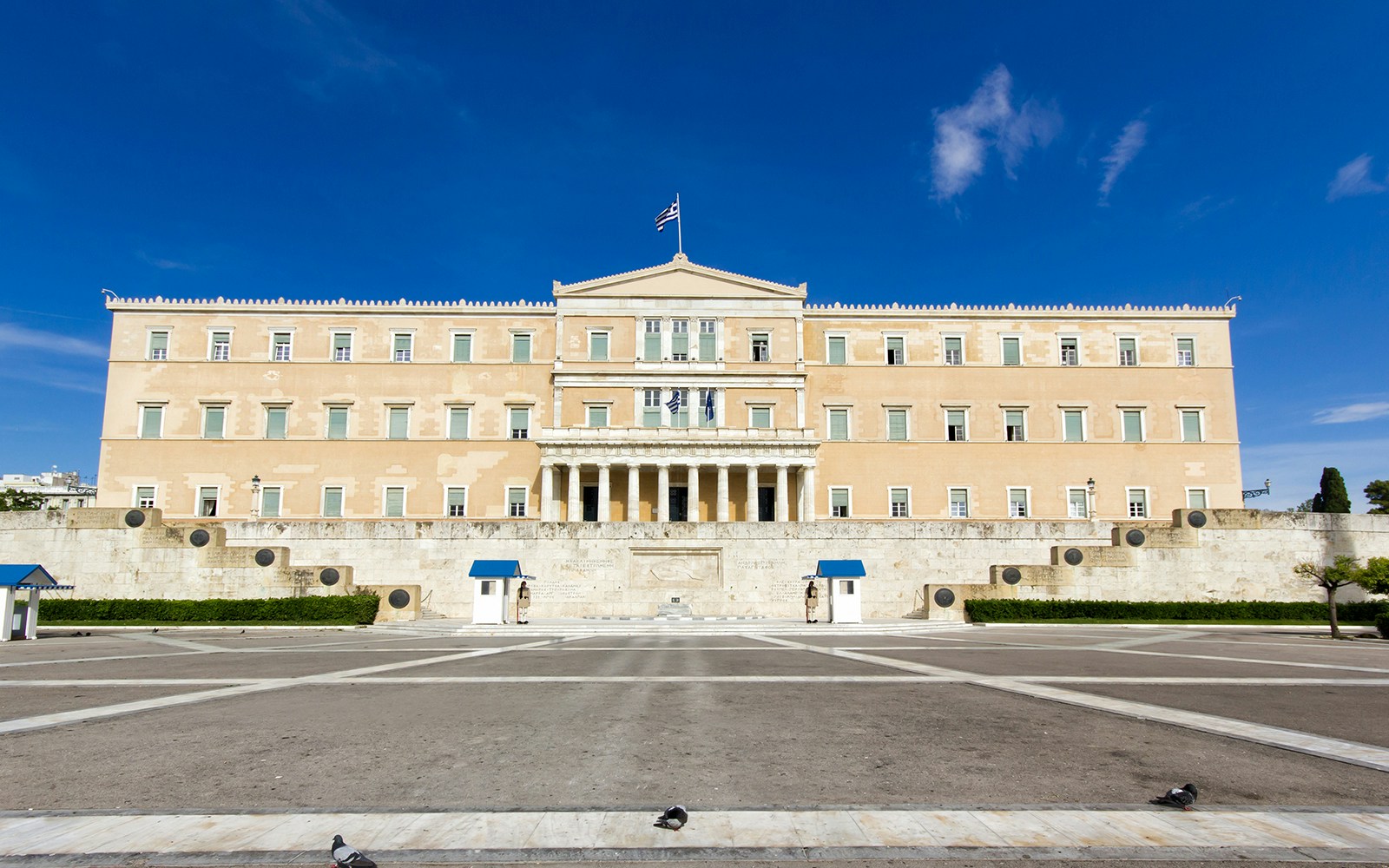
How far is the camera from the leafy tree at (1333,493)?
181 feet

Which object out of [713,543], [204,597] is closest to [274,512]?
[204,597]

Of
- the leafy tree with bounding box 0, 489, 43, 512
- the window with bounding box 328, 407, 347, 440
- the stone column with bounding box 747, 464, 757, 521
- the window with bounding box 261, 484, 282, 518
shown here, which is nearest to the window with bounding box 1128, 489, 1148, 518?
the stone column with bounding box 747, 464, 757, 521

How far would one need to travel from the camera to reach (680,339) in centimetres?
5238

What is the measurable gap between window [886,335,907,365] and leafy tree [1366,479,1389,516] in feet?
146

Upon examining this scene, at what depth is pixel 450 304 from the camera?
2068 inches

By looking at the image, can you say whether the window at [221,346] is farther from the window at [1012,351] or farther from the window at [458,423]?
the window at [1012,351]

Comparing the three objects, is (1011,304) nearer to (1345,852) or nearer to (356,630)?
(356,630)

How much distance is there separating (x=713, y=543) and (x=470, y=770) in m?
28.6

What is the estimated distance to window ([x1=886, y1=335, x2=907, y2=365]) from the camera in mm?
53250

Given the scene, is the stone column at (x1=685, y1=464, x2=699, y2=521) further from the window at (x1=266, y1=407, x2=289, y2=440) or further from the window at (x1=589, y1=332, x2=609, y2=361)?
the window at (x1=266, y1=407, x2=289, y2=440)

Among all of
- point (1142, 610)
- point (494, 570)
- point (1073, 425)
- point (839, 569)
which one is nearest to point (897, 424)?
point (1073, 425)

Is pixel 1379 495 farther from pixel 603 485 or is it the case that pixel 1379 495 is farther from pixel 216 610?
pixel 216 610

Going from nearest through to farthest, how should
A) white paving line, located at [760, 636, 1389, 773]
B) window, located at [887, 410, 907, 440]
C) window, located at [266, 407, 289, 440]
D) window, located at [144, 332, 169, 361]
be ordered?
1. white paving line, located at [760, 636, 1389, 773]
2. window, located at [266, 407, 289, 440]
3. window, located at [144, 332, 169, 361]
4. window, located at [887, 410, 907, 440]

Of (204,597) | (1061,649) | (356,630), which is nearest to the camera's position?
(1061,649)
